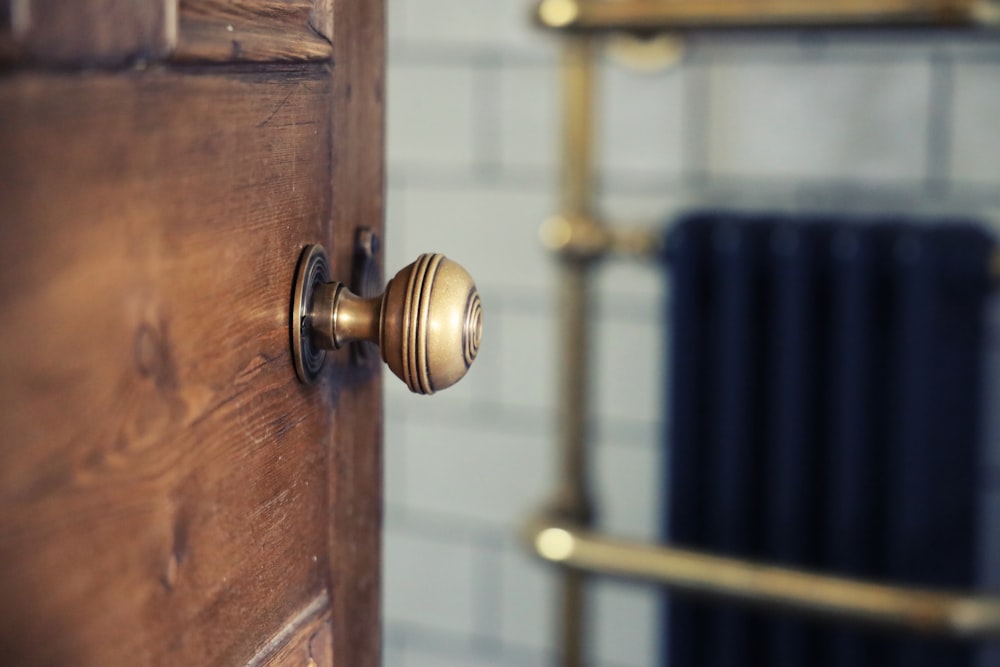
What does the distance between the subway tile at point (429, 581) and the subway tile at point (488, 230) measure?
1.18 ft

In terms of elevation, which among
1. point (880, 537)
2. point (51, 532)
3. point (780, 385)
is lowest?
point (880, 537)

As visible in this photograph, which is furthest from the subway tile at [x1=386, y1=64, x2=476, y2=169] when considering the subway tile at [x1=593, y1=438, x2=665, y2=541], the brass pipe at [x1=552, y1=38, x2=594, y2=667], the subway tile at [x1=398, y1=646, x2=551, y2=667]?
the subway tile at [x1=398, y1=646, x2=551, y2=667]

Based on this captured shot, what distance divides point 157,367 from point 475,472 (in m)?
1.18

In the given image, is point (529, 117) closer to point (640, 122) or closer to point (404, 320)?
point (640, 122)

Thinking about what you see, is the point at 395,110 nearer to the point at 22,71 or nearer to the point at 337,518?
the point at 337,518

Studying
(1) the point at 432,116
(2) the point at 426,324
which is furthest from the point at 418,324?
(1) the point at 432,116

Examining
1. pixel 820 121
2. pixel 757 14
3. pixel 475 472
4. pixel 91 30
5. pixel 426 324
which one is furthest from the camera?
pixel 475 472

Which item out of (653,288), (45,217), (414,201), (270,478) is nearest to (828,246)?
(653,288)

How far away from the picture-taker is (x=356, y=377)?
42 centimetres

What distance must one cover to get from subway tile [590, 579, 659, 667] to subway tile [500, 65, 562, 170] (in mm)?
537

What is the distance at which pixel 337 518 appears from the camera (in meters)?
0.41

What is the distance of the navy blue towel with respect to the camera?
109 centimetres

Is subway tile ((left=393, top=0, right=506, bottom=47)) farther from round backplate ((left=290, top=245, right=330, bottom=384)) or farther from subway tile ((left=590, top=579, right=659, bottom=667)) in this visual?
round backplate ((left=290, top=245, right=330, bottom=384))

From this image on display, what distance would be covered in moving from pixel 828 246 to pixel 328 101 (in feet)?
2.69
